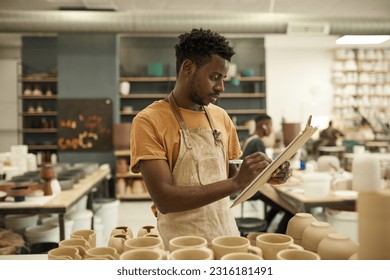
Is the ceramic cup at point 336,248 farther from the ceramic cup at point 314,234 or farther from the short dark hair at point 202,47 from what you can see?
the short dark hair at point 202,47

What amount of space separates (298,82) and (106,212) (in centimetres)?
664

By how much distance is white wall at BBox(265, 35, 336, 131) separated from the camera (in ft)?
31.0

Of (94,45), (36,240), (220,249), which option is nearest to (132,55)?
(94,45)

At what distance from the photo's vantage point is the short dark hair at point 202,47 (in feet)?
5.16

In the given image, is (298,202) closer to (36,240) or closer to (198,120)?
(198,120)

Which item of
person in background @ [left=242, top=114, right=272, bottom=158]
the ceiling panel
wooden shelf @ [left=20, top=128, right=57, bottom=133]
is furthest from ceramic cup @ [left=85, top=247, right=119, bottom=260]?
wooden shelf @ [left=20, top=128, right=57, bottom=133]

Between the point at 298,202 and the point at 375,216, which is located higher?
the point at 375,216

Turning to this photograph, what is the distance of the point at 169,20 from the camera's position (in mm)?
4836

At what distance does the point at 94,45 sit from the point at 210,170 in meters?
5.55

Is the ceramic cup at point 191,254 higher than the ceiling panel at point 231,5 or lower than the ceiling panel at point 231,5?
lower

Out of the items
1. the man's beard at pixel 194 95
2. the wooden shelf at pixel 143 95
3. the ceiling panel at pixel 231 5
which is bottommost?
the man's beard at pixel 194 95

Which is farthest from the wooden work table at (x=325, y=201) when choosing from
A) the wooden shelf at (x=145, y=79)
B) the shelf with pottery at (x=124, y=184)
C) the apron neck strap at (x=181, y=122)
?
the wooden shelf at (x=145, y=79)

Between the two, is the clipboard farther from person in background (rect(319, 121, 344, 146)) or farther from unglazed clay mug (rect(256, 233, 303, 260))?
person in background (rect(319, 121, 344, 146))

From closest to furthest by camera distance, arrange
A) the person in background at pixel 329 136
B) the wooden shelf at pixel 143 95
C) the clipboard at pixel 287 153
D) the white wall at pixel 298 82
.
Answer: the clipboard at pixel 287 153, the wooden shelf at pixel 143 95, the person in background at pixel 329 136, the white wall at pixel 298 82
